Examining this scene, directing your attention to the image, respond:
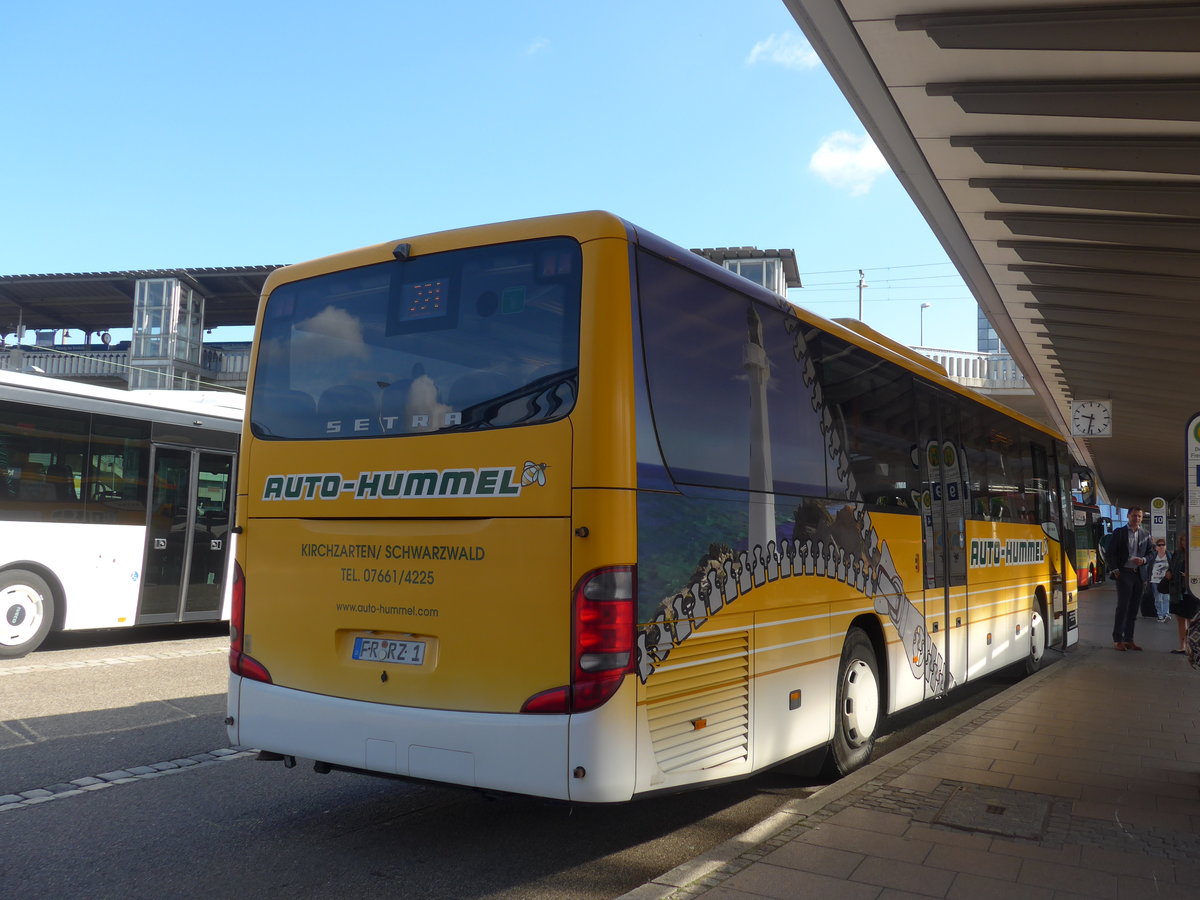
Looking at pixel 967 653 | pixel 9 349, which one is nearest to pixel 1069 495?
pixel 967 653

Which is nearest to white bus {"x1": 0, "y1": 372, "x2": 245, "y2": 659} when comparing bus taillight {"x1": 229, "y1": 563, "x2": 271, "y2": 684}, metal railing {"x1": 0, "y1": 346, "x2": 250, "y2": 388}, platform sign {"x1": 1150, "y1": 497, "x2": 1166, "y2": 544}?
bus taillight {"x1": 229, "y1": 563, "x2": 271, "y2": 684}

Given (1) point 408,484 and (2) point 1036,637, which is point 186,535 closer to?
(1) point 408,484

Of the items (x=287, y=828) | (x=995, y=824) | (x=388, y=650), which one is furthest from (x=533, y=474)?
(x=995, y=824)

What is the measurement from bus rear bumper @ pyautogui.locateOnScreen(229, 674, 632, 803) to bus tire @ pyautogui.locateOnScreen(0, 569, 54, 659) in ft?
23.8

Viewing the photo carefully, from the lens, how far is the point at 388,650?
4719 millimetres

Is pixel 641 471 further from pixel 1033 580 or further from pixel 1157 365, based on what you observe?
pixel 1157 365

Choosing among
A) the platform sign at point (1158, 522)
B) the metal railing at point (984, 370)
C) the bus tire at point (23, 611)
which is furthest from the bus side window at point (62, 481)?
the metal railing at point (984, 370)

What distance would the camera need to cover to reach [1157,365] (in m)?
16.0

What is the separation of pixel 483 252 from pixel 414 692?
2.09 meters

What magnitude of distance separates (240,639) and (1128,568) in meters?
13.3

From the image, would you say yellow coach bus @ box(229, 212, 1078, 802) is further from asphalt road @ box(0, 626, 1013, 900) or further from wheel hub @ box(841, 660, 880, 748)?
asphalt road @ box(0, 626, 1013, 900)

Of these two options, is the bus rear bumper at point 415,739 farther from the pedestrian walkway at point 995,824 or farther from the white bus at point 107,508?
the white bus at point 107,508

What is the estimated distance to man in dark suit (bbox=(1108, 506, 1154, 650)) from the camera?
14641 millimetres

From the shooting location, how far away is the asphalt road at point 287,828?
4.46 m
